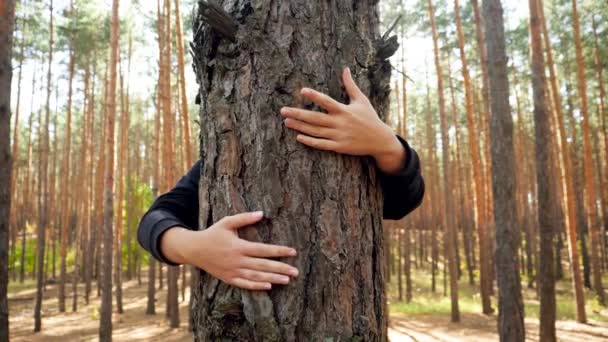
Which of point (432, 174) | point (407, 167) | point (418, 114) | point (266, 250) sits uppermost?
point (418, 114)

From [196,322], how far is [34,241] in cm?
3106

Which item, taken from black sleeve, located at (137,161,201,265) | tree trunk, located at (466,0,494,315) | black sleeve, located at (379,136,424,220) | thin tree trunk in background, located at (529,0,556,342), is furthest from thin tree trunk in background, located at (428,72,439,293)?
black sleeve, located at (137,161,201,265)

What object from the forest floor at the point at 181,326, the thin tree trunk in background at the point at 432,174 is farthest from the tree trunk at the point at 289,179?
the thin tree trunk in background at the point at 432,174

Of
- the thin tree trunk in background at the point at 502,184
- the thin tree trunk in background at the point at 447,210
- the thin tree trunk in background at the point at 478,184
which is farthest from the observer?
the thin tree trunk in background at the point at 478,184

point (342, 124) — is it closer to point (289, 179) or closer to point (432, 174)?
point (289, 179)

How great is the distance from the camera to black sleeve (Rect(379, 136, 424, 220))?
1.44 m

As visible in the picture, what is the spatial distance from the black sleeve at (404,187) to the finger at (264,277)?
474mm

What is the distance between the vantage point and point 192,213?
1685 millimetres

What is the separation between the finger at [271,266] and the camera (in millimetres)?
1206

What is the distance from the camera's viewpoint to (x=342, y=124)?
127 centimetres

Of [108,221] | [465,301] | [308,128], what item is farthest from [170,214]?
[465,301]

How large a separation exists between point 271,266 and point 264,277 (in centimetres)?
3

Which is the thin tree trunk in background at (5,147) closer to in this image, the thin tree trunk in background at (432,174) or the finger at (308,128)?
the finger at (308,128)

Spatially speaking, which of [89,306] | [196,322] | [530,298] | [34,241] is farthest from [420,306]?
[34,241]
